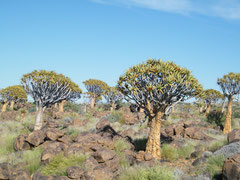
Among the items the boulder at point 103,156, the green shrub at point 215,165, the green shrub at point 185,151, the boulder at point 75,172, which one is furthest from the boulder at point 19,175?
the green shrub at point 185,151

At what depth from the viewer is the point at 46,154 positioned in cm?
955

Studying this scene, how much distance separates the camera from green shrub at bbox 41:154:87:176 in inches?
341

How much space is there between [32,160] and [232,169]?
24.2 ft

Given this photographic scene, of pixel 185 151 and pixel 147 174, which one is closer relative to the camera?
pixel 147 174

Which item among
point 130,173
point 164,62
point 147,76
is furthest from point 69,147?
point 164,62

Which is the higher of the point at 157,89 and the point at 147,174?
the point at 157,89

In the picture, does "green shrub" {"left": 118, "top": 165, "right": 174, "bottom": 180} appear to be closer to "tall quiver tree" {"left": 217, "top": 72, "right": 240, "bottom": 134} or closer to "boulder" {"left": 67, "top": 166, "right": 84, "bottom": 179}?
"boulder" {"left": 67, "top": 166, "right": 84, "bottom": 179}

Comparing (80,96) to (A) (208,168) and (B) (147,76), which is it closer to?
(B) (147,76)

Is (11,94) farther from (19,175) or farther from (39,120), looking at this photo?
(19,175)

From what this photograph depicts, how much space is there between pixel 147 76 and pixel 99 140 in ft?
12.3

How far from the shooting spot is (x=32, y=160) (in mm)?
10031

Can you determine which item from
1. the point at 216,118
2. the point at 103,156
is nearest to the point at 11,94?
the point at 216,118

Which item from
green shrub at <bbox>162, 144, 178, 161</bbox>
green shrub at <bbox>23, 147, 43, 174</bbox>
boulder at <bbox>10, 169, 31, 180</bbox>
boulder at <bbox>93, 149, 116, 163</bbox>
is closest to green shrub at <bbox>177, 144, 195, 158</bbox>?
green shrub at <bbox>162, 144, 178, 161</bbox>

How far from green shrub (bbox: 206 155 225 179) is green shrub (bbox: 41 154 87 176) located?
451 centimetres
